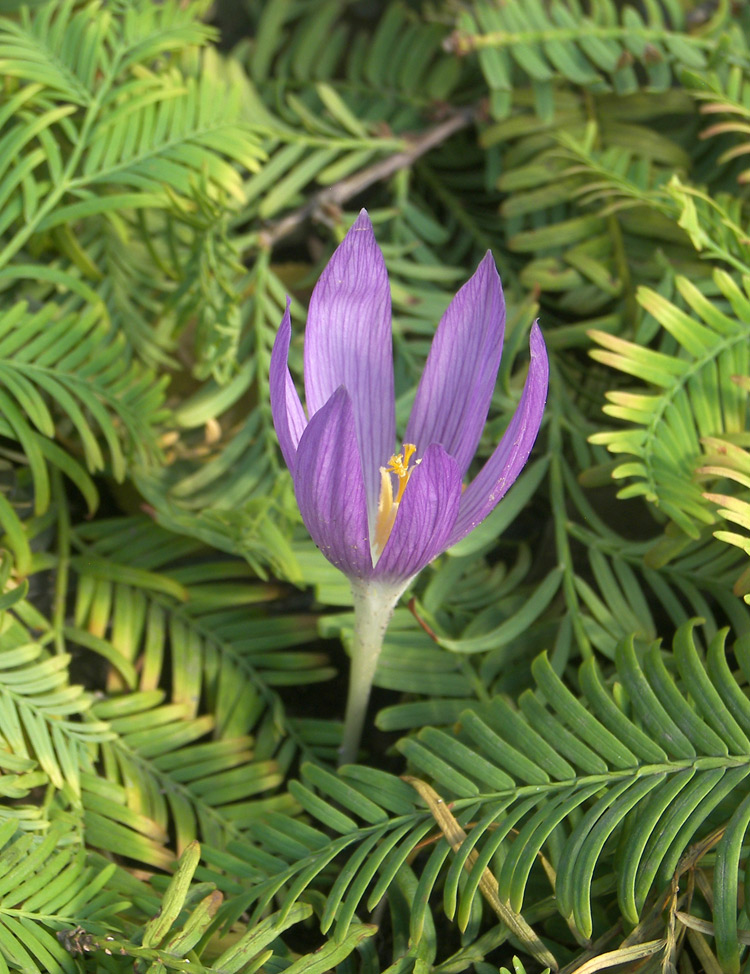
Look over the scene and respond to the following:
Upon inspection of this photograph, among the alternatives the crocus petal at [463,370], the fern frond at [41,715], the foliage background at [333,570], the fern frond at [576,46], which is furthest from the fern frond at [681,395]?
the fern frond at [41,715]

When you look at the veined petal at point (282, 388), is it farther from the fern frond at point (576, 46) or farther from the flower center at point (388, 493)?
the fern frond at point (576, 46)

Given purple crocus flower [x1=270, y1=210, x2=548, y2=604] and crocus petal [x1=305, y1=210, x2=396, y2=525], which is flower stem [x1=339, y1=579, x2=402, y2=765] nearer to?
purple crocus flower [x1=270, y1=210, x2=548, y2=604]

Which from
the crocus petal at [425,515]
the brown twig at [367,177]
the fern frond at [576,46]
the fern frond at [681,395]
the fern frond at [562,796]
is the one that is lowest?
the fern frond at [562,796]

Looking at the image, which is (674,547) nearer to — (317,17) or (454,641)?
(454,641)

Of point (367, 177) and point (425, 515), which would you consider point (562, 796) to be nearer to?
point (425, 515)

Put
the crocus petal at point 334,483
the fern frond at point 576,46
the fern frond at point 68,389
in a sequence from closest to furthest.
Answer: the crocus petal at point 334,483 < the fern frond at point 68,389 < the fern frond at point 576,46

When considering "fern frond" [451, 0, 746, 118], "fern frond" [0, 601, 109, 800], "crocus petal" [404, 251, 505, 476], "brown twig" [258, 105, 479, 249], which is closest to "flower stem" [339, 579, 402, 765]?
"crocus petal" [404, 251, 505, 476]

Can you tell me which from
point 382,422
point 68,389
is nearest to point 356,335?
point 382,422
